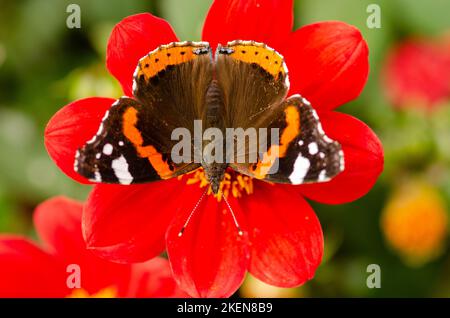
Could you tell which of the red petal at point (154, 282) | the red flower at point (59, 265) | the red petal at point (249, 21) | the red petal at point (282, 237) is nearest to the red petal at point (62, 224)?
the red flower at point (59, 265)

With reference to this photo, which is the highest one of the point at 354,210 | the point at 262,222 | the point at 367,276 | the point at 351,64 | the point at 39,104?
the point at 351,64

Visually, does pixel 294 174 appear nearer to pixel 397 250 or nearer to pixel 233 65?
pixel 233 65

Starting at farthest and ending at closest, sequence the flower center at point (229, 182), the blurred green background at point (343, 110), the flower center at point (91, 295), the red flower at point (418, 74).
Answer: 1. the red flower at point (418, 74)
2. the blurred green background at point (343, 110)
3. the flower center at point (91, 295)
4. the flower center at point (229, 182)

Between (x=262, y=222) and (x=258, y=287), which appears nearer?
(x=262, y=222)

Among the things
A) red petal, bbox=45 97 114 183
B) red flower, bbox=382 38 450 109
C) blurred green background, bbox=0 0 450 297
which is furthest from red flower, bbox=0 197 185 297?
red flower, bbox=382 38 450 109

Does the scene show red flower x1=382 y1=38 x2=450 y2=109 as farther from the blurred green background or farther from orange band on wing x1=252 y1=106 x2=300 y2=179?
orange band on wing x1=252 y1=106 x2=300 y2=179

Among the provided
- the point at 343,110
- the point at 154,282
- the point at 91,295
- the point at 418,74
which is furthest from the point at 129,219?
the point at 418,74

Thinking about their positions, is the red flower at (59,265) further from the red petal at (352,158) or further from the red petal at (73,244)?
the red petal at (352,158)

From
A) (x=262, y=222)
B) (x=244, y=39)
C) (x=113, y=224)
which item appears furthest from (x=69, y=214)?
(x=244, y=39)

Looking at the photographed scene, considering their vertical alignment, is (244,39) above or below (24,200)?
above
